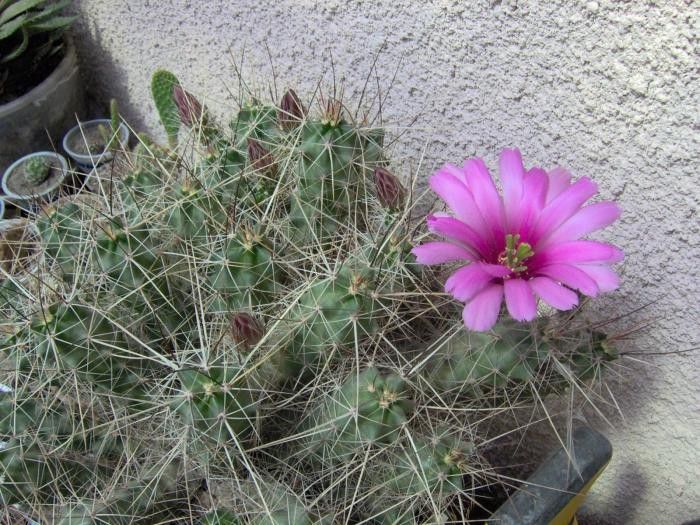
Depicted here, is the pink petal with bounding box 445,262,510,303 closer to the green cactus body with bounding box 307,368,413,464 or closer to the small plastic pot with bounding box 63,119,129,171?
the green cactus body with bounding box 307,368,413,464

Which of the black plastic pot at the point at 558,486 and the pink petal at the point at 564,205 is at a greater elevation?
the pink petal at the point at 564,205

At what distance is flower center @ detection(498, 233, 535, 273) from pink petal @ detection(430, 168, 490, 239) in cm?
4

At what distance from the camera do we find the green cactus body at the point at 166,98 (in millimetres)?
1173

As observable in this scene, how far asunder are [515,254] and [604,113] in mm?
280

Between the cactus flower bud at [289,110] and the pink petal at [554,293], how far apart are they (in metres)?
0.42

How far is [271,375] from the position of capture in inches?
29.3

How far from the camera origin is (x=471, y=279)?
21.6 inches

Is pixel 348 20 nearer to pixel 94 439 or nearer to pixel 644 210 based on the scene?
pixel 644 210

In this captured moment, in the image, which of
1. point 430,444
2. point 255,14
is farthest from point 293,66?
point 430,444

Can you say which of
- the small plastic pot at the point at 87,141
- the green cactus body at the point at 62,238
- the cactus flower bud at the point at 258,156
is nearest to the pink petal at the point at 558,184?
the cactus flower bud at the point at 258,156

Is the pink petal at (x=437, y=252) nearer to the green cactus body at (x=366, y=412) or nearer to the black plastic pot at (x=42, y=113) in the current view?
the green cactus body at (x=366, y=412)

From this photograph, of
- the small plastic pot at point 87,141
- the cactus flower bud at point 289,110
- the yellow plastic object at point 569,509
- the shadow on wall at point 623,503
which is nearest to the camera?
the yellow plastic object at point 569,509

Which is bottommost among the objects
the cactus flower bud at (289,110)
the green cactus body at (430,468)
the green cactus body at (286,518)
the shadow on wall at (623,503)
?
the shadow on wall at (623,503)

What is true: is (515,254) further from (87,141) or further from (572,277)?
(87,141)
